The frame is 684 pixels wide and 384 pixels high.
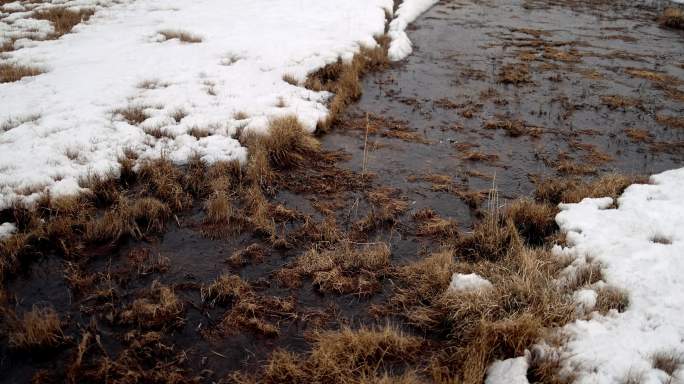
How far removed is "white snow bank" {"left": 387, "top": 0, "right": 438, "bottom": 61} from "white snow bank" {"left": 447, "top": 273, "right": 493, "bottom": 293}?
27.8 ft

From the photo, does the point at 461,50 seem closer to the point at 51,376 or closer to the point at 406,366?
the point at 406,366

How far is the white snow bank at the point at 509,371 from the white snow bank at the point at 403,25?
9.50m

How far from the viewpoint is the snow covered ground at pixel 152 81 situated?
20.3 feet

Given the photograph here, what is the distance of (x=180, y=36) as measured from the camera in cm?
1095

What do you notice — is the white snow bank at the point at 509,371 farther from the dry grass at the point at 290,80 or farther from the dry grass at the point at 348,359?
the dry grass at the point at 290,80

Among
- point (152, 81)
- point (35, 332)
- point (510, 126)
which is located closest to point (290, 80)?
point (152, 81)

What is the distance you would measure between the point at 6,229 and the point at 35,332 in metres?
1.74

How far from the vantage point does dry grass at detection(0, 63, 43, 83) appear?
8258mm

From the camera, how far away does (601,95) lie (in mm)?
9391

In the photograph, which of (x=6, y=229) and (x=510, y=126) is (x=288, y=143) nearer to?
(x=6, y=229)

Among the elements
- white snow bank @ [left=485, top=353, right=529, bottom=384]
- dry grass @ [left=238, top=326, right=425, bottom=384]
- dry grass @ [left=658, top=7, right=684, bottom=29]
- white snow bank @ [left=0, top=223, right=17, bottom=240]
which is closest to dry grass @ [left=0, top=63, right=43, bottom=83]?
white snow bank @ [left=0, top=223, right=17, bottom=240]

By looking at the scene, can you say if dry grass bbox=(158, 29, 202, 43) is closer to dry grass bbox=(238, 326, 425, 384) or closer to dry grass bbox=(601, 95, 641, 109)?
dry grass bbox=(601, 95, 641, 109)

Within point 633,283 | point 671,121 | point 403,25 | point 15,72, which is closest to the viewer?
point 633,283

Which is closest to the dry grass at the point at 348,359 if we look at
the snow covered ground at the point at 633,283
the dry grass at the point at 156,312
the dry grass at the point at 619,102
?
the snow covered ground at the point at 633,283
